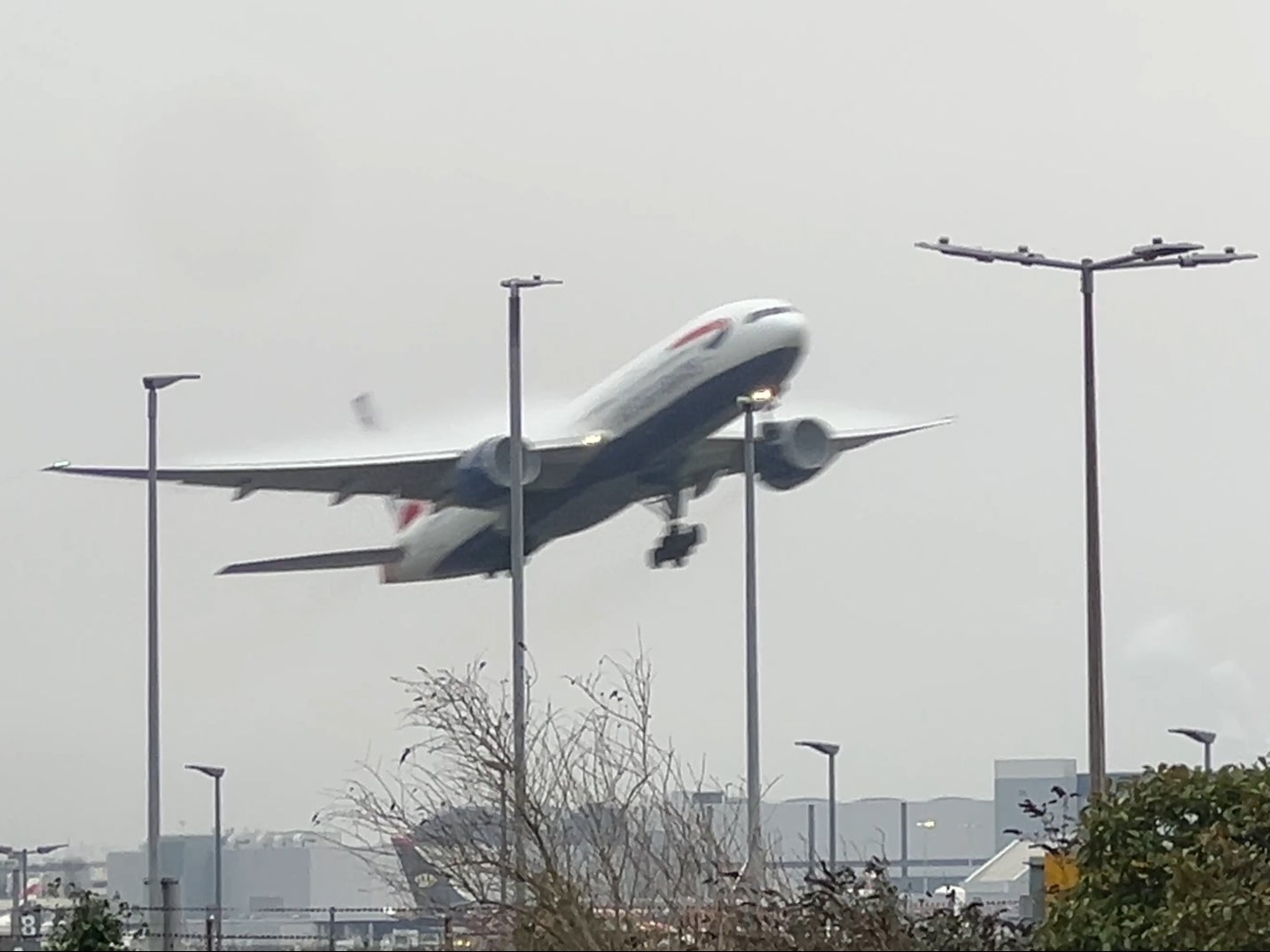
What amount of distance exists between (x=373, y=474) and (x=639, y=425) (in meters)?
7.04

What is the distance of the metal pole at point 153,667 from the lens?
3506 cm

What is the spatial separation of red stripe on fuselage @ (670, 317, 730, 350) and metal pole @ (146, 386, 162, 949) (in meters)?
24.0

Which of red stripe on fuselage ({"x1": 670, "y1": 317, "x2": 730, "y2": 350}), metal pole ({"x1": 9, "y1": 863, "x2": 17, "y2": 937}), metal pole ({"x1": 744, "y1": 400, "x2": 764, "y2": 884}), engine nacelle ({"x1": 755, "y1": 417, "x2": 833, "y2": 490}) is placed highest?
red stripe on fuselage ({"x1": 670, "y1": 317, "x2": 730, "y2": 350})

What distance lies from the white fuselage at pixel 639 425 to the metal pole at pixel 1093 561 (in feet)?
104

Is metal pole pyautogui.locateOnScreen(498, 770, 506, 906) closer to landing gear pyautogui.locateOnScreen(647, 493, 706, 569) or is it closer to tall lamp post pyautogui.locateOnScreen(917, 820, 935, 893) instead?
landing gear pyautogui.locateOnScreen(647, 493, 706, 569)

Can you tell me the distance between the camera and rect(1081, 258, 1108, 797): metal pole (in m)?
25.1

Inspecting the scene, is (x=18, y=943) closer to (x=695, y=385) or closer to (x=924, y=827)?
(x=695, y=385)

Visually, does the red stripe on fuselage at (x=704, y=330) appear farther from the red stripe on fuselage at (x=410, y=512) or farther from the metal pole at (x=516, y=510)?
the metal pole at (x=516, y=510)

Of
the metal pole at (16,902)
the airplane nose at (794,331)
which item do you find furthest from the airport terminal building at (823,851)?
the airplane nose at (794,331)

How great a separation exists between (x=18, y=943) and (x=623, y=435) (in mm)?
39541

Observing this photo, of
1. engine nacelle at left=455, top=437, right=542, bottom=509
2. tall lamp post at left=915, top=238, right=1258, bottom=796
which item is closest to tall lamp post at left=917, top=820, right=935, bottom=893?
engine nacelle at left=455, top=437, right=542, bottom=509

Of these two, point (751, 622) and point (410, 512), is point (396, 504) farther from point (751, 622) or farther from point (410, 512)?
point (751, 622)

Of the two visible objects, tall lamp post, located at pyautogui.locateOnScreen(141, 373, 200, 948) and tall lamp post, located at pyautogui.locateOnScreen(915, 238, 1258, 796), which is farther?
tall lamp post, located at pyautogui.locateOnScreen(141, 373, 200, 948)

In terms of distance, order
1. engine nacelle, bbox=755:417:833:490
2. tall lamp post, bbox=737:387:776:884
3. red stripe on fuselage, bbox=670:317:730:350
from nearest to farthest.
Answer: tall lamp post, bbox=737:387:776:884, red stripe on fuselage, bbox=670:317:730:350, engine nacelle, bbox=755:417:833:490
